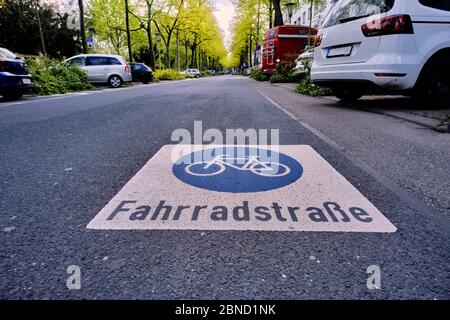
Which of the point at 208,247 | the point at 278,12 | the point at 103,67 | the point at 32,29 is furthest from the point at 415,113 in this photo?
the point at 32,29

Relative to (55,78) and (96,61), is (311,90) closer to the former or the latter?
(55,78)

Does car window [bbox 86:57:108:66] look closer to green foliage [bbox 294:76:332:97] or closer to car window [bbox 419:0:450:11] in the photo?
green foliage [bbox 294:76:332:97]

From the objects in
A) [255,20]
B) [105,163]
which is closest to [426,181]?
[105,163]

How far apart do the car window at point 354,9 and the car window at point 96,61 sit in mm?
13788

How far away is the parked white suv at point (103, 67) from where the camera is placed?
16594 mm

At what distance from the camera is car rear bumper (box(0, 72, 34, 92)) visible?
8.80m

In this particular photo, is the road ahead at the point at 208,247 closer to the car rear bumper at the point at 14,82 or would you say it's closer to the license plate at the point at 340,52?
the license plate at the point at 340,52

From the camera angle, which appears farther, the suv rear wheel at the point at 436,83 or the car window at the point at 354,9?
the suv rear wheel at the point at 436,83

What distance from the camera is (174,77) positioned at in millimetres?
32594

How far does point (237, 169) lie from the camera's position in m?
2.66

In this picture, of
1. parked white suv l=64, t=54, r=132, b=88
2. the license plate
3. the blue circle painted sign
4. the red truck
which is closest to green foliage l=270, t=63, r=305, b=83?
the red truck

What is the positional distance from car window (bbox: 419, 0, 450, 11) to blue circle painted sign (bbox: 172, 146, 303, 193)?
4244mm

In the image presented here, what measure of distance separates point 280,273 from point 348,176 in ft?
4.76

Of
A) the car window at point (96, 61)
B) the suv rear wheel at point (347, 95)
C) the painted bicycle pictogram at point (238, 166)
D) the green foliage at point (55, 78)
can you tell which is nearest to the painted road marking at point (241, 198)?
the painted bicycle pictogram at point (238, 166)
